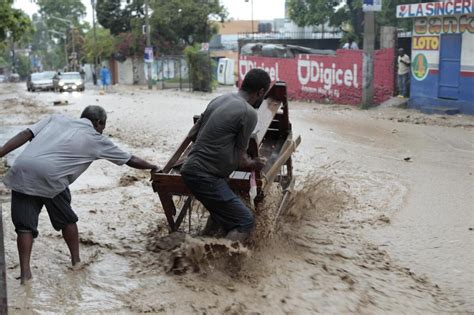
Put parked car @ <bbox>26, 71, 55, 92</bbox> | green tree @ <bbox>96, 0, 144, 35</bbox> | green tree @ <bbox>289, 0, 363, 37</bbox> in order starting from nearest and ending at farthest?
green tree @ <bbox>289, 0, 363, 37</bbox>
parked car @ <bbox>26, 71, 55, 92</bbox>
green tree @ <bbox>96, 0, 144, 35</bbox>

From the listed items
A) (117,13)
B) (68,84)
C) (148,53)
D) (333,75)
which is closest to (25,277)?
(333,75)

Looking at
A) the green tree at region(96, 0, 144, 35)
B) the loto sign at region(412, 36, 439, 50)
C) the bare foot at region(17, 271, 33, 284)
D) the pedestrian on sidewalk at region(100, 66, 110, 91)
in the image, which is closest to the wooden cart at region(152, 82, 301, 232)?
the bare foot at region(17, 271, 33, 284)

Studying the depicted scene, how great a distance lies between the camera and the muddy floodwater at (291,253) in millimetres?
4711

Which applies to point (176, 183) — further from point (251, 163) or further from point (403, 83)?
point (403, 83)

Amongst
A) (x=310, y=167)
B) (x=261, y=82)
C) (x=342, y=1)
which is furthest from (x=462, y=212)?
(x=342, y=1)

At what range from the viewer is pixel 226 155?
192 inches

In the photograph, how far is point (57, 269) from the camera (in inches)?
204

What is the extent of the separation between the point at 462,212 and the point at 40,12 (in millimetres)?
86350

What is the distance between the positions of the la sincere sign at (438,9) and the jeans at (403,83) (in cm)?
201

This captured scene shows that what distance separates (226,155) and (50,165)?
1.31 m

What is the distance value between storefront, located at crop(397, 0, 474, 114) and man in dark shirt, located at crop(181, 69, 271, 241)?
43.2 feet

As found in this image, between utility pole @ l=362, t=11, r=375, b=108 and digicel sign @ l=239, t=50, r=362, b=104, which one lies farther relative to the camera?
digicel sign @ l=239, t=50, r=362, b=104

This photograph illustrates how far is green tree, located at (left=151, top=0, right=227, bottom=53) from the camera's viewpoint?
42.9 meters

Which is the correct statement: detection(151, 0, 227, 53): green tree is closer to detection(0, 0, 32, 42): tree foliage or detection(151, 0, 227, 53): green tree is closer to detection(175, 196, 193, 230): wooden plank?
detection(0, 0, 32, 42): tree foliage
